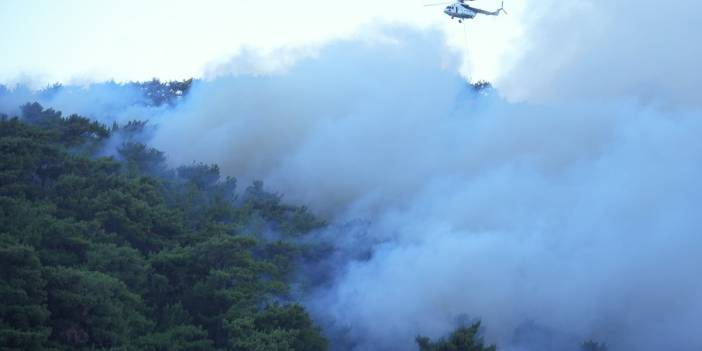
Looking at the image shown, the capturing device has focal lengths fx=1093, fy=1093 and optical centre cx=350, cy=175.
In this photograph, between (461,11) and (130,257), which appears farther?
(461,11)

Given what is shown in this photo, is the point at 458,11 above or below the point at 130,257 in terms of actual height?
above

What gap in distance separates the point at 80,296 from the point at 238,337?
4804mm

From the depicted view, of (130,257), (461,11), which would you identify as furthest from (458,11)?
(130,257)

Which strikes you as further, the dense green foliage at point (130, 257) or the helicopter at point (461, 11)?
the helicopter at point (461, 11)

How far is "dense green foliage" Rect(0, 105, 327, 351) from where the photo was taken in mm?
28922

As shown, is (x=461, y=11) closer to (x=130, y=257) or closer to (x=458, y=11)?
(x=458, y=11)

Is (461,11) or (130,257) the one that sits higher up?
(461,11)

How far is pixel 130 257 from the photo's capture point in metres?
34.0

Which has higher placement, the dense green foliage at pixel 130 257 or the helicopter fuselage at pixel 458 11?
the helicopter fuselage at pixel 458 11

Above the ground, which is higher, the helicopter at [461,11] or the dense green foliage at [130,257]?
the helicopter at [461,11]

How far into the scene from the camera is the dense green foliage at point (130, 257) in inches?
1139

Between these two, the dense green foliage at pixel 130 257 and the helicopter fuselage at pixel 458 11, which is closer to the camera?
the dense green foliage at pixel 130 257

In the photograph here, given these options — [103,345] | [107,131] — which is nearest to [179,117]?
[107,131]

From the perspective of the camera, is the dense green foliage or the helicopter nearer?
the dense green foliage
